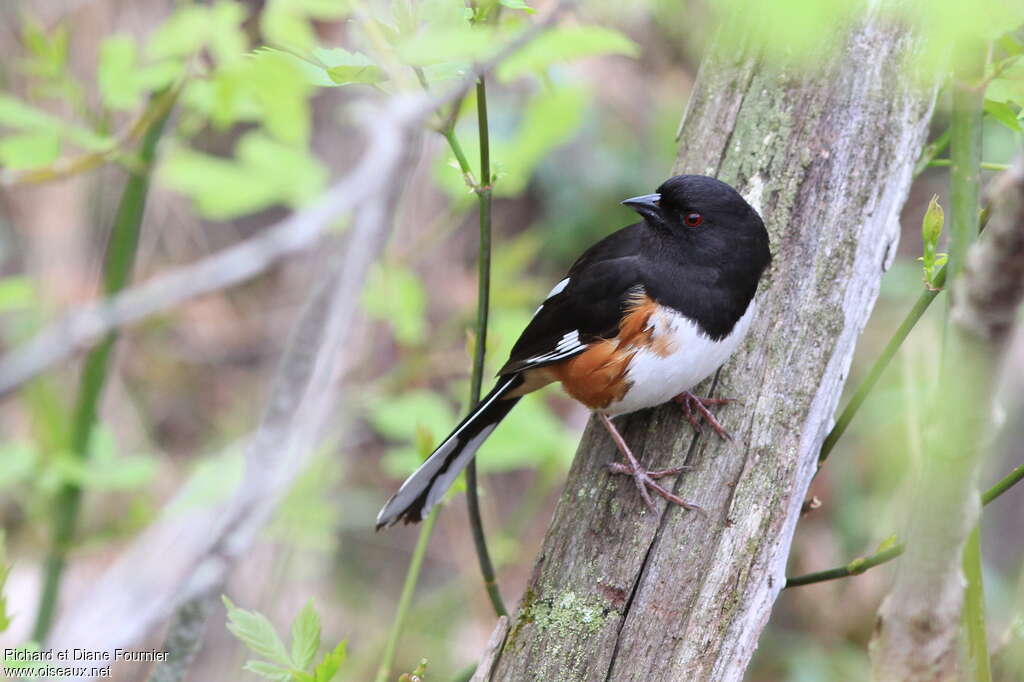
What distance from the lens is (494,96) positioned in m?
5.46

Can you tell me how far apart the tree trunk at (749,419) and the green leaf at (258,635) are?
42cm

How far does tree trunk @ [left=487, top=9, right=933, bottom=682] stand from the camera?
1645mm

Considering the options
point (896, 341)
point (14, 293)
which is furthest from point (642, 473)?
point (14, 293)

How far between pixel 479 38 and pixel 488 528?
144 inches

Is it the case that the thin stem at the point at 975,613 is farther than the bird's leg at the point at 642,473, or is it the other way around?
the bird's leg at the point at 642,473

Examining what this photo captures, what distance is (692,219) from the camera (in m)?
2.13

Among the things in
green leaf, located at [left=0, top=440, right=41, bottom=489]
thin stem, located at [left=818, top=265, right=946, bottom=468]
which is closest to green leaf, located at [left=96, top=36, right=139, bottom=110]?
green leaf, located at [left=0, top=440, right=41, bottom=489]

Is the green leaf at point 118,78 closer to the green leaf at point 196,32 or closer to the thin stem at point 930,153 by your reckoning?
the green leaf at point 196,32

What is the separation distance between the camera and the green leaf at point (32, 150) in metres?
2.23

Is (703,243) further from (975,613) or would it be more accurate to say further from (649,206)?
(975,613)

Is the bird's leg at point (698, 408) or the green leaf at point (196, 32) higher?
the green leaf at point (196, 32)

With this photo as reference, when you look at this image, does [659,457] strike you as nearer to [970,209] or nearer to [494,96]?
[970,209]

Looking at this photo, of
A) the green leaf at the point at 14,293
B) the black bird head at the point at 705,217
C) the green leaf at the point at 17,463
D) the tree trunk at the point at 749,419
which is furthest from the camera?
the green leaf at the point at 17,463

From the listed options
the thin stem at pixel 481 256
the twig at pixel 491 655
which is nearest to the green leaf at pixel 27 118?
the thin stem at pixel 481 256
